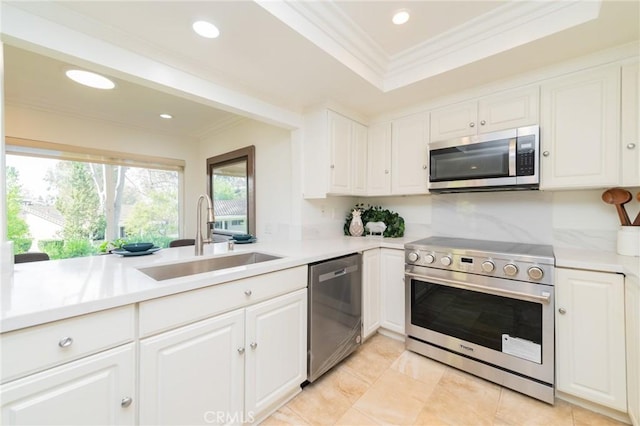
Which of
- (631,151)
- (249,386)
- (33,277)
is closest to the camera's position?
(33,277)

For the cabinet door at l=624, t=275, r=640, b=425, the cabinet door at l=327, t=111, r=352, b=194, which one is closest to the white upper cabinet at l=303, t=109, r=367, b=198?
the cabinet door at l=327, t=111, r=352, b=194

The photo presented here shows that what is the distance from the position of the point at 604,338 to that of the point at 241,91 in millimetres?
2893

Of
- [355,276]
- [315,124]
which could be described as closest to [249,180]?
[315,124]

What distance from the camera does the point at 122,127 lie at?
11.2 feet

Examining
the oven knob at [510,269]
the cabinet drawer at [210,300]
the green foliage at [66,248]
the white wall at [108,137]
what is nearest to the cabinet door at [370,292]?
the cabinet drawer at [210,300]

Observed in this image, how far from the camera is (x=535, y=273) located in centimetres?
160

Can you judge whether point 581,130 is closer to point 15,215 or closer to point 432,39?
point 432,39

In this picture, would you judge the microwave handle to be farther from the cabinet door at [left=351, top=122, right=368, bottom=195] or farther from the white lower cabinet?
the white lower cabinet

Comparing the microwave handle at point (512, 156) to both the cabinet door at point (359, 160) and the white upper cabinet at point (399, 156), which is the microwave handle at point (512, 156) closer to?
the white upper cabinet at point (399, 156)

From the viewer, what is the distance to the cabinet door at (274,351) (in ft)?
4.56

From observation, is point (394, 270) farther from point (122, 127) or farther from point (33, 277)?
point (122, 127)

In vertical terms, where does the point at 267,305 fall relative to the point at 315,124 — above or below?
below

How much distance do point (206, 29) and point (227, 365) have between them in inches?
71.2

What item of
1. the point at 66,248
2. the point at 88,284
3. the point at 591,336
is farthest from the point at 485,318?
the point at 66,248
